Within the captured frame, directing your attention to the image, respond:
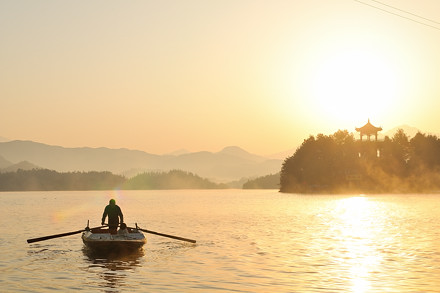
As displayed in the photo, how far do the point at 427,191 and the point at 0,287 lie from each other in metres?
182

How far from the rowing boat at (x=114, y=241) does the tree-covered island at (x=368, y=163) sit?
153353mm

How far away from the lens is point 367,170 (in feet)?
615

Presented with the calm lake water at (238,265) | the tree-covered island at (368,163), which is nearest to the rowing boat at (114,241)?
the calm lake water at (238,265)

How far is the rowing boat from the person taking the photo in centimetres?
3738

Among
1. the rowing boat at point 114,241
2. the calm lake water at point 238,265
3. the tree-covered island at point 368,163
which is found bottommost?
the calm lake water at point 238,265

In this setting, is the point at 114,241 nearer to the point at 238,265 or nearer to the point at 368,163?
the point at 238,265

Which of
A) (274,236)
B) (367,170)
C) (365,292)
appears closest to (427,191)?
(367,170)

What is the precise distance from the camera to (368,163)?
18650cm

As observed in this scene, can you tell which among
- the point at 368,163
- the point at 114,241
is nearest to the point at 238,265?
the point at 114,241

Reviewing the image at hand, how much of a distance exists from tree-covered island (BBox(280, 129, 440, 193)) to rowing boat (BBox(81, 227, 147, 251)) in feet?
503

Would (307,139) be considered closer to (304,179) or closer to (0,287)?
(304,179)

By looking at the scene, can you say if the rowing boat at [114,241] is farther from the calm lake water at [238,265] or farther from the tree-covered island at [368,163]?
the tree-covered island at [368,163]

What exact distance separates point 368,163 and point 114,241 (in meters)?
158

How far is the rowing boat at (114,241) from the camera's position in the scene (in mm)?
37375
